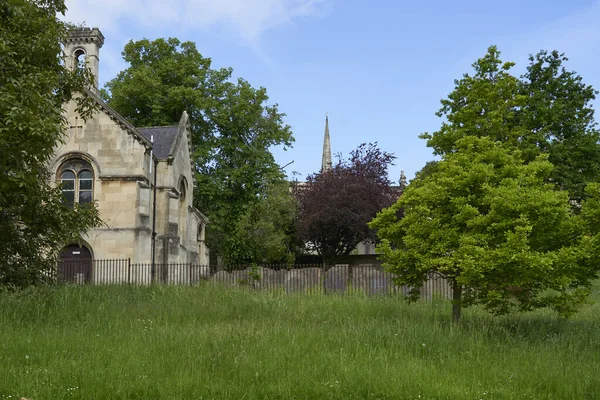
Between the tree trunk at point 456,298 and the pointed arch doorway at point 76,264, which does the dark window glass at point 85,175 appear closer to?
the pointed arch doorway at point 76,264

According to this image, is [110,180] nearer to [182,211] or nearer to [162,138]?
[162,138]

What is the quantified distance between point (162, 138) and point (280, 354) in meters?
25.1

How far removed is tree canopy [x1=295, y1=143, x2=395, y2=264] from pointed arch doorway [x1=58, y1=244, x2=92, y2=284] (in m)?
13.2

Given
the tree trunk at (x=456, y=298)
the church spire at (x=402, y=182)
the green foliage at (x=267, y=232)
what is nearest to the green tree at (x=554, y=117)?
the church spire at (x=402, y=182)

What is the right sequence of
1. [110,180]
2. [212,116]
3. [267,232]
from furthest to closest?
1. [212,116]
2. [267,232]
3. [110,180]

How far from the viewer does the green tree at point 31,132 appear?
11.4m

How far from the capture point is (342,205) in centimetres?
3522

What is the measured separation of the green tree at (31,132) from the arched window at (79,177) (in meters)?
11.4

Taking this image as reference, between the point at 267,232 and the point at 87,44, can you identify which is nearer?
the point at 87,44

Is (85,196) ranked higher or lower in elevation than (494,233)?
higher

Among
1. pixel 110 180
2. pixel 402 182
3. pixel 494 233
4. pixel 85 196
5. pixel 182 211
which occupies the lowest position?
pixel 494 233

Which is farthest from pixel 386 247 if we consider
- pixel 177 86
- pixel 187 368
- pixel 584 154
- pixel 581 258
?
pixel 177 86

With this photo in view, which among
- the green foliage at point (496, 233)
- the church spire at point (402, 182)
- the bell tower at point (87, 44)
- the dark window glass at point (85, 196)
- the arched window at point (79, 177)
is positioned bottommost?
the green foliage at point (496, 233)

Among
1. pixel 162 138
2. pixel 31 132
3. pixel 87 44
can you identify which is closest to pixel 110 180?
pixel 162 138
